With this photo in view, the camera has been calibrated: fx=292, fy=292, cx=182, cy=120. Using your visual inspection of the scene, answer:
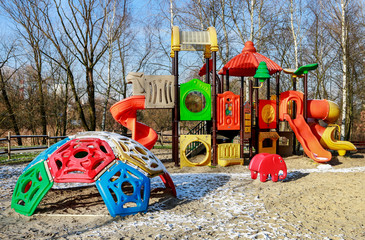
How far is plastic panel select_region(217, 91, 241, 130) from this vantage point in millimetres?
11156

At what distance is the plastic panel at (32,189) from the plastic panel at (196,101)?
6283 millimetres

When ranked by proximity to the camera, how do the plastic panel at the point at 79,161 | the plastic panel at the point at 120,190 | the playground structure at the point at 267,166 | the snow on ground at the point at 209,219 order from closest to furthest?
1. the snow on ground at the point at 209,219
2. the plastic panel at the point at 120,190
3. the plastic panel at the point at 79,161
4. the playground structure at the point at 267,166

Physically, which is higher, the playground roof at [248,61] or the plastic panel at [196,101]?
the playground roof at [248,61]

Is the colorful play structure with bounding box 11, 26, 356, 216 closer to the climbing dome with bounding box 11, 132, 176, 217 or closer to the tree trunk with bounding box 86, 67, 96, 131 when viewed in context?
the climbing dome with bounding box 11, 132, 176, 217

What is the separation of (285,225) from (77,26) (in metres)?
15.0

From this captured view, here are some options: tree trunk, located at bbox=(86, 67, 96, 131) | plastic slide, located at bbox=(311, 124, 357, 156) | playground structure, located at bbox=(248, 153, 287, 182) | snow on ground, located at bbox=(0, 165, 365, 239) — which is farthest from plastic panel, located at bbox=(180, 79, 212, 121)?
tree trunk, located at bbox=(86, 67, 96, 131)

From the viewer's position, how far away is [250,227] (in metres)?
4.41

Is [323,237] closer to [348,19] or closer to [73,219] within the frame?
[73,219]

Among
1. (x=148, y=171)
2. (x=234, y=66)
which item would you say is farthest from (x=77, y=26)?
(x=148, y=171)

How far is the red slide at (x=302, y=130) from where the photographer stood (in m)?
11.0

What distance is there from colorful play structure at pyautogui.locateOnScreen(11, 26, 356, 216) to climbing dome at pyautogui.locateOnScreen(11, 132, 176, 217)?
0.6 inches

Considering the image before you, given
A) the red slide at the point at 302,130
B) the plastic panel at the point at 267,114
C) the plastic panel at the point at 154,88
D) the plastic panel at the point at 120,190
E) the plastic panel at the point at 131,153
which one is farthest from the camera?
the plastic panel at the point at 267,114

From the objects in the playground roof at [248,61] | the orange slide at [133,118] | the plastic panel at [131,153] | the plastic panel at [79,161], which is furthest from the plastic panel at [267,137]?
the plastic panel at [79,161]

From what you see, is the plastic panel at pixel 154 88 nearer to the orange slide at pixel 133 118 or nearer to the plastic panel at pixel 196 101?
the orange slide at pixel 133 118
